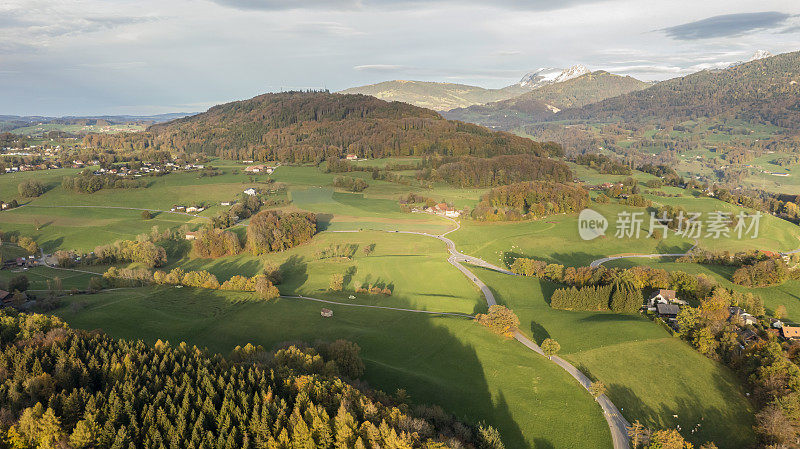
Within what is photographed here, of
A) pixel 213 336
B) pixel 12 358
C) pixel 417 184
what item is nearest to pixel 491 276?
pixel 213 336

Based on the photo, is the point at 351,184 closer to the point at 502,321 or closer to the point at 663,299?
the point at 502,321

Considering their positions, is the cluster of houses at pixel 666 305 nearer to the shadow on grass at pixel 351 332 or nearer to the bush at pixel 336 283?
the shadow on grass at pixel 351 332

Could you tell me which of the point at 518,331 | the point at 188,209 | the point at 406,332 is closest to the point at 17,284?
the point at 188,209

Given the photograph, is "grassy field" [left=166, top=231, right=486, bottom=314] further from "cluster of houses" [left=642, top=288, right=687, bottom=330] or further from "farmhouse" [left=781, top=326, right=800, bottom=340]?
"farmhouse" [left=781, top=326, right=800, bottom=340]

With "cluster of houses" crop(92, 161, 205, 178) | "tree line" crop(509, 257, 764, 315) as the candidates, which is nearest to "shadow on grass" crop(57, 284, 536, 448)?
"tree line" crop(509, 257, 764, 315)

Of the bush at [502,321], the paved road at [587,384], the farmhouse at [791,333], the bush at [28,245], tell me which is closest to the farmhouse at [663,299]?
the farmhouse at [791,333]

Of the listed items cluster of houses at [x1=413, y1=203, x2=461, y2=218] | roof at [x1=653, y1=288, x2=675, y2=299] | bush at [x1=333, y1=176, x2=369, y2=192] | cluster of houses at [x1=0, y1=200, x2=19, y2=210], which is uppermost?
bush at [x1=333, y1=176, x2=369, y2=192]

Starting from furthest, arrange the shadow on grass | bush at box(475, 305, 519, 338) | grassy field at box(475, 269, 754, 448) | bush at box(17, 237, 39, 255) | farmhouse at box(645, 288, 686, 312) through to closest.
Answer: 1. bush at box(17, 237, 39, 255)
2. farmhouse at box(645, 288, 686, 312)
3. bush at box(475, 305, 519, 338)
4. the shadow on grass
5. grassy field at box(475, 269, 754, 448)
